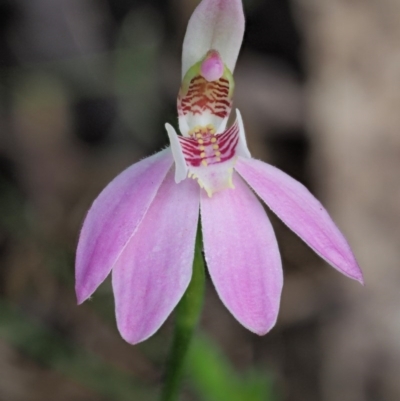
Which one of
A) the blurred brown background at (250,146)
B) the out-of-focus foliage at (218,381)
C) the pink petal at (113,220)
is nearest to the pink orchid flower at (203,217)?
the pink petal at (113,220)

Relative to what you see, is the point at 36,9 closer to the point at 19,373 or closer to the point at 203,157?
the point at 19,373

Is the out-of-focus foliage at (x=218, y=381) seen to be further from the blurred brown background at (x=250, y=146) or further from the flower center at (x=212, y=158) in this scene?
the flower center at (x=212, y=158)

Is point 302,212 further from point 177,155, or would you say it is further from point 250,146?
point 250,146

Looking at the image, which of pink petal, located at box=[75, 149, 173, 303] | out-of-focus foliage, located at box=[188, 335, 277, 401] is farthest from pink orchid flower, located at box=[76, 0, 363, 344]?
out-of-focus foliage, located at box=[188, 335, 277, 401]

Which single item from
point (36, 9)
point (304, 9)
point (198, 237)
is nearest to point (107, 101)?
point (36, 9)

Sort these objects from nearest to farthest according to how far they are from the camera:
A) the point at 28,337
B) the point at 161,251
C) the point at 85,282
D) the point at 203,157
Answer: the point at 85,282 → the point at 161,251 → the point at 203,157 → the point at 28,337

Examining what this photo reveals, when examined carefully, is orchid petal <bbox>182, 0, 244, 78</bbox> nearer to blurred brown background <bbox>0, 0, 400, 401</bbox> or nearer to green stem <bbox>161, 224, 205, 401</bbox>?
green stem <bbox>161, 224, 205, 401</bbox>
